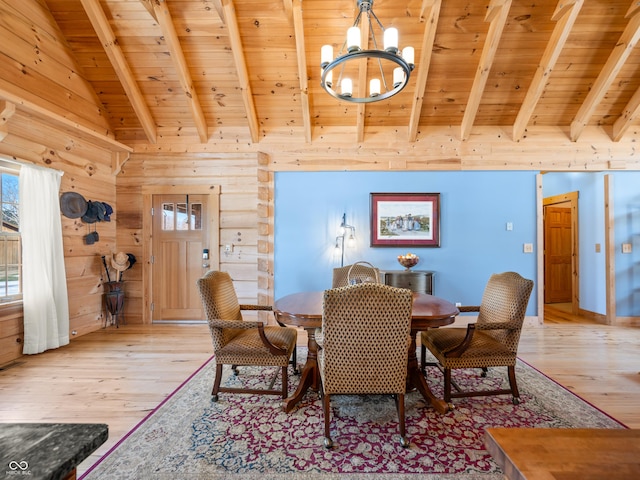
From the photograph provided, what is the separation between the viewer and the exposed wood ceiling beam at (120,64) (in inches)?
128

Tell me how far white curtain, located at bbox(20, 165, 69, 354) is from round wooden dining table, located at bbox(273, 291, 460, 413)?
2.85 meters

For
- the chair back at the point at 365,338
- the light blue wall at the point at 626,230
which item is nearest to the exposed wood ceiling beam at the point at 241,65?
the chair back at the point at 365,338

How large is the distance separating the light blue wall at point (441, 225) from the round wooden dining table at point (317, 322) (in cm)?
192

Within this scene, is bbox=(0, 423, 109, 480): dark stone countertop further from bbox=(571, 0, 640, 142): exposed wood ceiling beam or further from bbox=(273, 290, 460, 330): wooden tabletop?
bbox=(571, 0, 640, 142): exposed wood ceiling beam

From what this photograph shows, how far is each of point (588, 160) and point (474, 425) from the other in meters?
4.42

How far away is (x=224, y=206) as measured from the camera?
459 cm

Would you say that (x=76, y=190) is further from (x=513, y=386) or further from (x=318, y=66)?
(x=513, y=386)

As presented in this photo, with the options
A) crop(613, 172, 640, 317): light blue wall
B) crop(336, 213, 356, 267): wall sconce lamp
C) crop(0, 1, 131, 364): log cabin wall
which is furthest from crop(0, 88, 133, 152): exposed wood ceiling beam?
crop(613, 172, 640, 317): light blue wall

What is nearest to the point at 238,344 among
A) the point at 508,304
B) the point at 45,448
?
the point at 45,448

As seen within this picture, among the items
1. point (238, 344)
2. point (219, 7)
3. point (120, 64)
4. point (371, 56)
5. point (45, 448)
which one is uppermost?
point (219, 7)

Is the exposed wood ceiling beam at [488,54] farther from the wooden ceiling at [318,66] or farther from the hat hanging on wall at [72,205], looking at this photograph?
the hat hanging on wall at [72,205]

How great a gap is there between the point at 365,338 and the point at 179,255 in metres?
3.68

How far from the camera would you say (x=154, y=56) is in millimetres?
3797

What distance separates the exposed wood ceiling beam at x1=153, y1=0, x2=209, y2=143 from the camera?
10.7 feet
